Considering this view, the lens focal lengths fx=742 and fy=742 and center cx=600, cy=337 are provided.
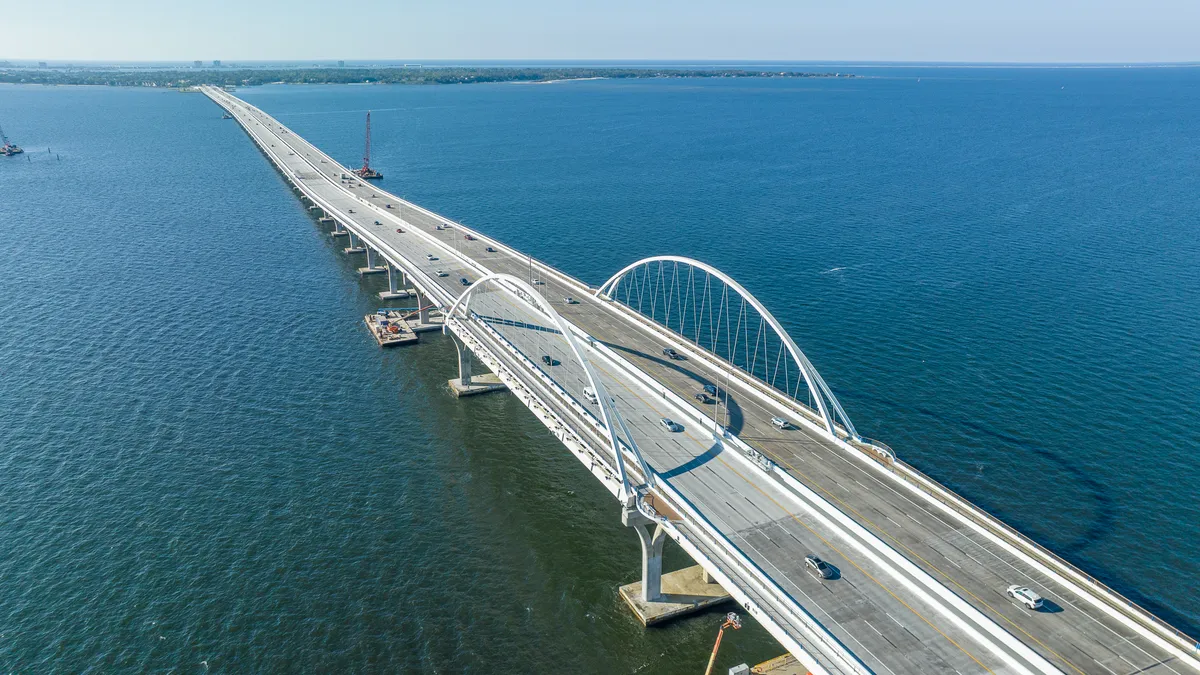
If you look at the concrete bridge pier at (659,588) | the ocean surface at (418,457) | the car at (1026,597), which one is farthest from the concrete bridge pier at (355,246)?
the car at (1026,597)

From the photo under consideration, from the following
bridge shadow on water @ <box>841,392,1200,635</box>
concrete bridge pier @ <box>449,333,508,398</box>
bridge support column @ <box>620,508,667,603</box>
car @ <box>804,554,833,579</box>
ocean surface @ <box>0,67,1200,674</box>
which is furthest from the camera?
Result: concrete bridge pier @ <box>449,333,508,398</box>

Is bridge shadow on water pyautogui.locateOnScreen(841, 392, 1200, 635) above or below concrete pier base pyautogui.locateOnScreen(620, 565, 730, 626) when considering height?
above

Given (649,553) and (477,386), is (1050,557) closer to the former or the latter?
(649,553)

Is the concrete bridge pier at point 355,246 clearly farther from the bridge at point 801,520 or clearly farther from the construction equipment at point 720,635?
the construction equipment at point 720,635

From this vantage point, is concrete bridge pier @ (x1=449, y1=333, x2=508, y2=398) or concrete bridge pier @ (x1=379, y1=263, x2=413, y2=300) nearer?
concrete bridge pier @ (x1=449, y1=333, x2=508, y2=398)

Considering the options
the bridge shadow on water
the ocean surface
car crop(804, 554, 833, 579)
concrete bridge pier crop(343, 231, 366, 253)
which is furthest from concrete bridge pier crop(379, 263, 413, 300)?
car crop(804, 554, 833, 579)

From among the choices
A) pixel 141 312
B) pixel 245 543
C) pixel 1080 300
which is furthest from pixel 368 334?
pixel 1080 300

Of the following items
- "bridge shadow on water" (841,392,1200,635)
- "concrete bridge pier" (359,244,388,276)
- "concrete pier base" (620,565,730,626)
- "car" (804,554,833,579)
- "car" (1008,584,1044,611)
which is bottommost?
"concrete pier base" (620,565,730,626)

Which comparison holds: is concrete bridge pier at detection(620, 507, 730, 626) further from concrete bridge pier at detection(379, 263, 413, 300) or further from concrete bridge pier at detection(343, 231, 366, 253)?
concrete bridge pier at detection(343, 231, 366, 253)

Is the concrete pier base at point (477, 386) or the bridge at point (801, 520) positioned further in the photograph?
the concrete pier base at point (477, 386)

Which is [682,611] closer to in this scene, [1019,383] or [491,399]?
[491,399]
